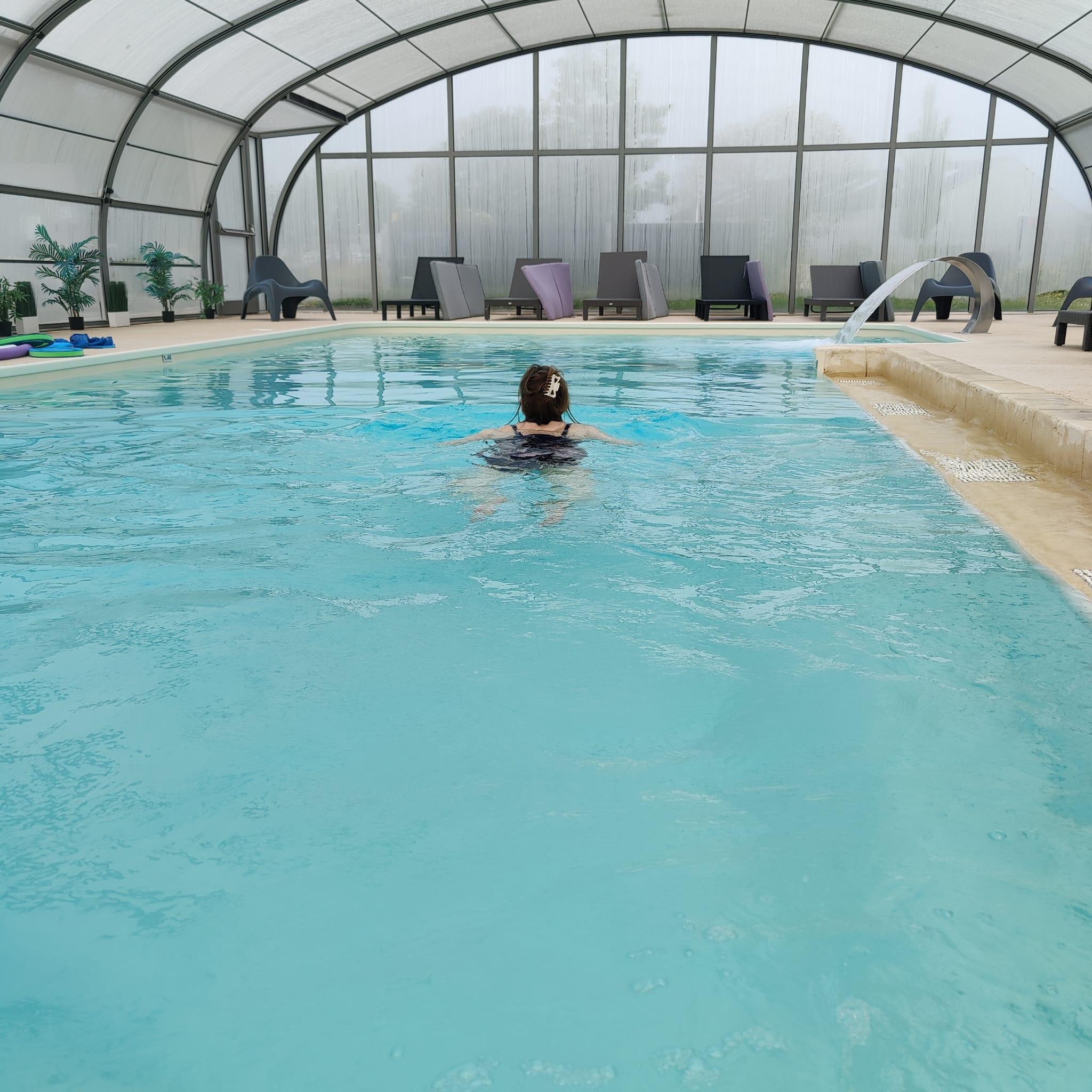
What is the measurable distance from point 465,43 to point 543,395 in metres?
14.3

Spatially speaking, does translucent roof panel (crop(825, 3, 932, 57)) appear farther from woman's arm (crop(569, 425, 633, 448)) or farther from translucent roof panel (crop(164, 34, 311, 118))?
woman's arm (crop(569, 425, 633, 448))

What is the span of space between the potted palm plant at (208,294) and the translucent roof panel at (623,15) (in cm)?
763

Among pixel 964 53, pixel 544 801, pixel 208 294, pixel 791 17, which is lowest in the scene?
pixel 544 801

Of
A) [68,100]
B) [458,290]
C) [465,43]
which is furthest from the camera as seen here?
[465,43]

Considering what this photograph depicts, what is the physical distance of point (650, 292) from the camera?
16.1 meters

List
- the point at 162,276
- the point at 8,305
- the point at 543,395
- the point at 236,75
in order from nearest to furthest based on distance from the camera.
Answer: the point at 543,395 → the point at 8,305 → the point at 236,75 → the point at 162,276

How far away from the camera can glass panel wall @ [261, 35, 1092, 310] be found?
56.7 feet

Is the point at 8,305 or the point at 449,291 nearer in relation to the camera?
the point at 8,305

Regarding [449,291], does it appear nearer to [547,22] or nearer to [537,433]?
[547,22]

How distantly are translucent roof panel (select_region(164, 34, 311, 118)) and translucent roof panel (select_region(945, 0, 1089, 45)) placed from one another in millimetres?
9990

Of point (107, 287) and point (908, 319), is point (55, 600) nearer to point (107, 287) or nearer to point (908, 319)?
point (107, 287)

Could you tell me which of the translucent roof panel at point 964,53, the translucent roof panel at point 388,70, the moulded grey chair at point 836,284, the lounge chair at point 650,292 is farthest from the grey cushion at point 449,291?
the translucent roof panel at point 964,53

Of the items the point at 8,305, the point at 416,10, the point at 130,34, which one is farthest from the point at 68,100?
the point at 416,10

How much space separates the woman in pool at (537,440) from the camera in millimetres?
4719
